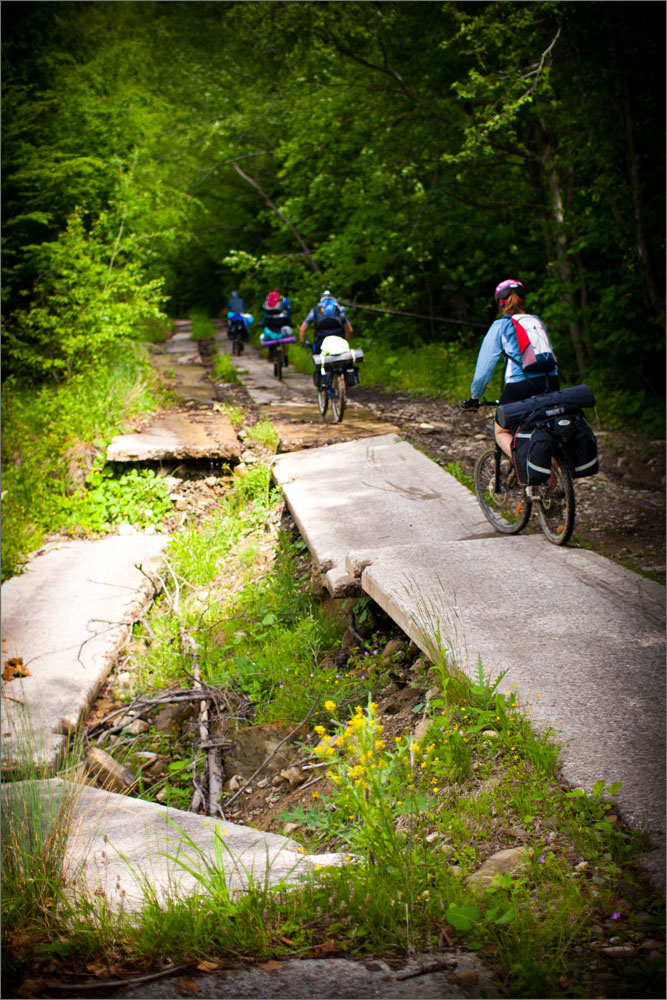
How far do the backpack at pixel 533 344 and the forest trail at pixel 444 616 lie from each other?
1.21 m

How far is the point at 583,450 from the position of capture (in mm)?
4809

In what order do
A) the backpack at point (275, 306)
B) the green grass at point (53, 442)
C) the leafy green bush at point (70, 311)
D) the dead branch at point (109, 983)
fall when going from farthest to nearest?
the backpack at point (275, 306)
the leafy green bush at point (70, 311)
the green grass at point (53, 442)
the dead branch at point (109, 983)

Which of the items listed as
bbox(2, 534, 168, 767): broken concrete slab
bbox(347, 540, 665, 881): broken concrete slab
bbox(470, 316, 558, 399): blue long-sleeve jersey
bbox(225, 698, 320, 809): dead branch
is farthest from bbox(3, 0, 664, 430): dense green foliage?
bbox(2, 534, 168, 767): broken concrete slab

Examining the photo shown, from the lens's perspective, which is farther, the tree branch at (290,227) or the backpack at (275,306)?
the backpack at (275,306)

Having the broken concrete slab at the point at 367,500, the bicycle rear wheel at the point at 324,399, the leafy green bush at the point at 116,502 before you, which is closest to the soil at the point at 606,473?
the broken concrete slab at the point at 367,500

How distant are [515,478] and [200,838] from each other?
3522mm

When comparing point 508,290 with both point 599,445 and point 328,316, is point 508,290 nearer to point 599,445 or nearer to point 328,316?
point 599,445

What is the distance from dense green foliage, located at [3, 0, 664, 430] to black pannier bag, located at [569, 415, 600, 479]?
4.78 ft

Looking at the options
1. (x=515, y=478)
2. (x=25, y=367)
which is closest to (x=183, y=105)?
(x=25, y=367)

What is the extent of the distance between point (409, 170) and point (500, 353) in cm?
438

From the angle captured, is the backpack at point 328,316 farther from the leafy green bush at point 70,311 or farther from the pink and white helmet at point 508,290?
the pink and white helmet at point 508,290

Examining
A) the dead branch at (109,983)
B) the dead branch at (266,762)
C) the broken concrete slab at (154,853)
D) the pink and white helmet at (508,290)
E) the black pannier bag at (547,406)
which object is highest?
the pink and white helmet at (508,290)

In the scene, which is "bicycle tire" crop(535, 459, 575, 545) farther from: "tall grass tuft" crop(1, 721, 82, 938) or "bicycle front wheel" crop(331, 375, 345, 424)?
"bicycle front wheel" crop(331, 375, 345, 424)

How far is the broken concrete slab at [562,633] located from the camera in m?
2.82
